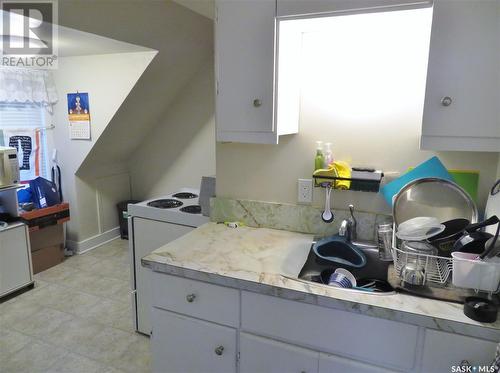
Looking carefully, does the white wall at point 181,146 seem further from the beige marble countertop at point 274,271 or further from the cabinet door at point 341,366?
the cabinet door at point 341,366

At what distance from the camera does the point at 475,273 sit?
1.07 meters

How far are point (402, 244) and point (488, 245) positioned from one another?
0.27 m

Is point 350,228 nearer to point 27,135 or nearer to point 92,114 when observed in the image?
point 92,114

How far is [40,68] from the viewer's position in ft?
11.5

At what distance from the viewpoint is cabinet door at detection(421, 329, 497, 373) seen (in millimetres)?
1019

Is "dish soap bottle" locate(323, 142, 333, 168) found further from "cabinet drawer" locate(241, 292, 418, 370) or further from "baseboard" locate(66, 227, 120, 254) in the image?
"baseboard" locate(66, 227, 120, 254)

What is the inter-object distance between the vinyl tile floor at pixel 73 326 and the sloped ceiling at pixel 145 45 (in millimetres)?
1206

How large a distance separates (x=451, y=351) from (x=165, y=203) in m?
1.72

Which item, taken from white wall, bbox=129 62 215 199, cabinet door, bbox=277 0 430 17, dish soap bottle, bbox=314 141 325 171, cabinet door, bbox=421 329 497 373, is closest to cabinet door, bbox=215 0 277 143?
cabinet door, bbox=277 0 430 17

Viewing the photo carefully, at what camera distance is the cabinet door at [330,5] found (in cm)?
118

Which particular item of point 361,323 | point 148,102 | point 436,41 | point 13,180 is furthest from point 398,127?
point 13,180

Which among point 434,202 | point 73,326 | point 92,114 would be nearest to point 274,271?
point 434,202

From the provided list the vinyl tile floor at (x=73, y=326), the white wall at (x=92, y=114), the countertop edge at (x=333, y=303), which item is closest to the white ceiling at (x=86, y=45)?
the white wall at (x=92, y=114)

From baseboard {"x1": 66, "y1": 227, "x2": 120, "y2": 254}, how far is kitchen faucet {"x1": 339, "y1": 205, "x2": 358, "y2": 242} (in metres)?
3.24
